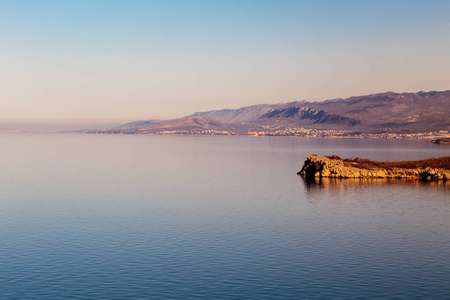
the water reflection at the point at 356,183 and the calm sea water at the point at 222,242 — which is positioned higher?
the calm sea water at the point at 222,242

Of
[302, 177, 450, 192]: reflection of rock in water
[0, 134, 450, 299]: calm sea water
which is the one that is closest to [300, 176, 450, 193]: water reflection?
[302, 177, 450, 192]: reflection of rock in water

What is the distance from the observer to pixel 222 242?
3891cm

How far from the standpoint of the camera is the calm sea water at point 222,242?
1105 inches

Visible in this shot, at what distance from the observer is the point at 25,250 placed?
35.5 m

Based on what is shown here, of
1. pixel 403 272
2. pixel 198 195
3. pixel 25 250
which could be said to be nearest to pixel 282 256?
pixel 403 272

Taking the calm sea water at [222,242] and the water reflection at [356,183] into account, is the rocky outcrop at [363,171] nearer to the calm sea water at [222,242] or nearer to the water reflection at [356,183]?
the water reflection at [356,183]

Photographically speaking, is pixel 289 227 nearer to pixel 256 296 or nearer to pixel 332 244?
pixel 332 244

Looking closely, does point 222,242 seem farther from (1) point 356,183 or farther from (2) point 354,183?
(1) point 356,183

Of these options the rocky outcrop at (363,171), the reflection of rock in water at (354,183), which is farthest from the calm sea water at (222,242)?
the rocky outcrop at (363,171)

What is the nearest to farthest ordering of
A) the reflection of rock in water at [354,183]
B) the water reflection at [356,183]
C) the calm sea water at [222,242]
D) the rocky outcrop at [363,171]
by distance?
the calm sea water at [222,242] → the water reflection at [356,183] → the reflection of rock in water at [354,183] → the rocky outcrop at [363,171]

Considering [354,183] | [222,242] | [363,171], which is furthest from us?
[363,171]

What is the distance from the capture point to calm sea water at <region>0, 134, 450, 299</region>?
28.1 meters

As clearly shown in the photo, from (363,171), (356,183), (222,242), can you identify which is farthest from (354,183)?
(222,242)

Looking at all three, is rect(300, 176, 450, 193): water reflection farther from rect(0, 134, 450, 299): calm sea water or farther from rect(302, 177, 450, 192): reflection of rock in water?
rect(0, 134, 450, 299): calm sea water
